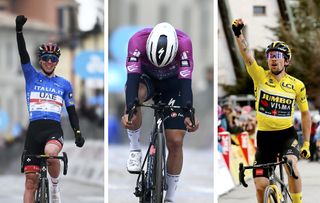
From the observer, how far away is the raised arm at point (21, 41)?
7965mm

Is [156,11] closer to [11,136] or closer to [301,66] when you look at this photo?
[11,136]

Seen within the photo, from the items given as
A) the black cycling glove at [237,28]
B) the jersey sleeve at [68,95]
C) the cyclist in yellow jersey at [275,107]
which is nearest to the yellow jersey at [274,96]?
the cyclist in yellow jersey at [275,107]

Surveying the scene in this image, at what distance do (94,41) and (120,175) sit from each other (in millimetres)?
2985

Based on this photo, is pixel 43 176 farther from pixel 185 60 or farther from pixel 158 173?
pixel 185 60

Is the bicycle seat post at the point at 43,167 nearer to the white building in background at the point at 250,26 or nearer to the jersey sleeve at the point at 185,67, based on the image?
the jersey sleeve at the point at 185,67

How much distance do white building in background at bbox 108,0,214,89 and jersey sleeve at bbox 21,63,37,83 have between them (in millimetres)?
843

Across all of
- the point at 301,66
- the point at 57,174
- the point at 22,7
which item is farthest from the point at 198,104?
the point at 301,66

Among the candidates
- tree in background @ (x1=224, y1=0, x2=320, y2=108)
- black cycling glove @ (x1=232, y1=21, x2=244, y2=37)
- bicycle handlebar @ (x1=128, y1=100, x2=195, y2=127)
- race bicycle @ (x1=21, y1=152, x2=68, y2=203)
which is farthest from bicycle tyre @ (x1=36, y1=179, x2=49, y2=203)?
tree in background @ (x1=224, y1=0, x2=320, y2=108)

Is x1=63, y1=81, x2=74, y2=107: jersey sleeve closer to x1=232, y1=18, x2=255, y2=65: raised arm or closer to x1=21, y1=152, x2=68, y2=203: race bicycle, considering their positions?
x1=21, y1=152, x2=68, y2=203: race bicycle

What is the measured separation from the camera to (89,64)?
11.6 m

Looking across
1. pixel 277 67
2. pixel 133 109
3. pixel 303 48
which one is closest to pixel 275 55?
pixel 277 67

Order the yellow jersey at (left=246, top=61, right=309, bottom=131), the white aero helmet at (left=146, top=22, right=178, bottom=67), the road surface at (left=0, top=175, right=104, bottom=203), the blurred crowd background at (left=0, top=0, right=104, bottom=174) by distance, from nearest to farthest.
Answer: the white aero helmet at (left=146, top=22, right=178, bottom=67) < the yellow jersey at (left=246, top=61, right=309, bottom=131) < the blurred crowd background at (left=0, top=0, right=104, bottom=174) < the road surface at (left=0, top=175, right=104, bottom=203)

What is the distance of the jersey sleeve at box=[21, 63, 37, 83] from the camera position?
8.10 metres

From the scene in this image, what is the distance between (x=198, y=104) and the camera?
28.1 ft
